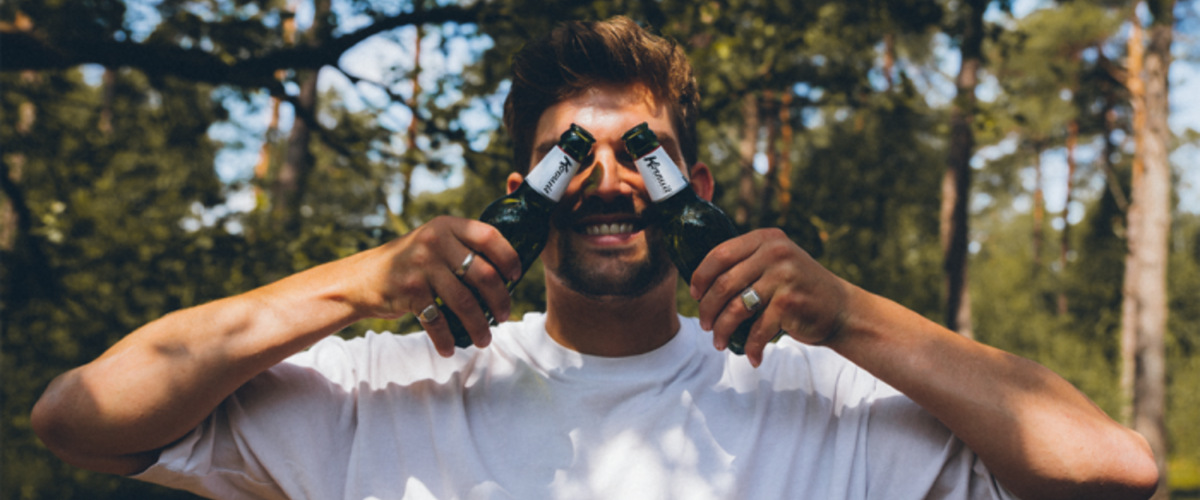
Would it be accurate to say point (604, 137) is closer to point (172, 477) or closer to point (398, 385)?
point (398, 385)

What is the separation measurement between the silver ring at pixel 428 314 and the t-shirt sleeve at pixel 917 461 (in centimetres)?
109

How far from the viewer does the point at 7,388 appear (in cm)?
637

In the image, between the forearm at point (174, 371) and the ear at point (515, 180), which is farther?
the ear at point (515, 180)

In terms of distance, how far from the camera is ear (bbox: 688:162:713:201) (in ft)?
7.41

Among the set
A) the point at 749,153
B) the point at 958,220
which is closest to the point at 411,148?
the point at 958,220

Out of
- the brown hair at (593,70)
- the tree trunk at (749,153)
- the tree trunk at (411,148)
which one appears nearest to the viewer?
the brown hair at (593,70)

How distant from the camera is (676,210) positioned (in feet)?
6.18

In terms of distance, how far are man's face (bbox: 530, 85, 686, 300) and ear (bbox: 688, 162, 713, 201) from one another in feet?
0.99

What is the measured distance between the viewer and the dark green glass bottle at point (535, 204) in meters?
1.82

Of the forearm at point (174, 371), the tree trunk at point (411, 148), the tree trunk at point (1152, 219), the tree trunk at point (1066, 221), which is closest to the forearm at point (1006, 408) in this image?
the forearm at point (174, 371)

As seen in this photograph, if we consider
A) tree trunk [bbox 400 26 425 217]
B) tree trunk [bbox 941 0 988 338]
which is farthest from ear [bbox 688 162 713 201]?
tree trunk [bbox 941 0 988 338]

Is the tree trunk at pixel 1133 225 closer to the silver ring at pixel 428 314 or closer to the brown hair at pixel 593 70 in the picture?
the brown hair at pixel 593 70

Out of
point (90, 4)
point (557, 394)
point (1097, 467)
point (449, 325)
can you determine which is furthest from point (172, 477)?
point (90, 4)

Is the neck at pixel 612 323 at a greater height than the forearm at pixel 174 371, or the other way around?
the forearm at pixel 174 371
